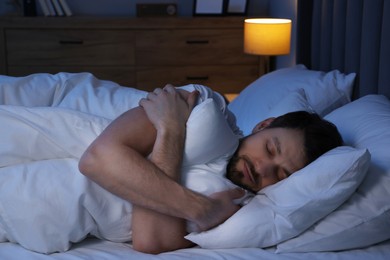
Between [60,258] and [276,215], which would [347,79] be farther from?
[60,258]

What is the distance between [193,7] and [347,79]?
6.78 feet

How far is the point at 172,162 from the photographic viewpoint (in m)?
1.35

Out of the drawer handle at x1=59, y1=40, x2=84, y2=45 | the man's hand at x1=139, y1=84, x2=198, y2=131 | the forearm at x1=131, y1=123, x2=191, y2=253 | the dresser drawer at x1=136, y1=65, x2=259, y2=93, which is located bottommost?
the dresser drawer at x1=136, y1=65, x2=259, y2=93

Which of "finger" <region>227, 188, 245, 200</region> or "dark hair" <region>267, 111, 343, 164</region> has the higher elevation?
"dark hair" <region>267, 111, 343, 164</region>

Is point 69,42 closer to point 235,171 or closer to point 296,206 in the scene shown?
point 235,171

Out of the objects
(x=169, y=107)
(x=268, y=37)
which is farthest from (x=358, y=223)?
(x=268, y=37)

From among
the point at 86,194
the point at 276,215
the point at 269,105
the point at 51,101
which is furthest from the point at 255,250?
the point at 269,105

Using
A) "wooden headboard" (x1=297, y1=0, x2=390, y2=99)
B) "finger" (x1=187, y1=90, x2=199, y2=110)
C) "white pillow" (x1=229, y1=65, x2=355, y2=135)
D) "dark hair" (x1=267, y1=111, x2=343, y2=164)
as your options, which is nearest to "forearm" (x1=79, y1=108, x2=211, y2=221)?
"finger" (x1=187, y1=90, x2=199, y2=110)

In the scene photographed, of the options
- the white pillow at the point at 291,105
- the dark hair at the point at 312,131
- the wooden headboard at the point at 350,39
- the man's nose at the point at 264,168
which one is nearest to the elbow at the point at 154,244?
the man's nose at the point at 264,168

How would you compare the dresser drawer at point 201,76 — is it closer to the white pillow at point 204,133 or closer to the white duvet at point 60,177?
the white duvet at point 60,177

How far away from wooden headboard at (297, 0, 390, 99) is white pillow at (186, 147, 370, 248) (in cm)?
79

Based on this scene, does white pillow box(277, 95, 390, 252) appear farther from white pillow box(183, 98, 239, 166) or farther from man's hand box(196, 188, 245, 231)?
white pillow box(183, 98, 239, 166)

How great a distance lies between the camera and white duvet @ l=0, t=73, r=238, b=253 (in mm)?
1341

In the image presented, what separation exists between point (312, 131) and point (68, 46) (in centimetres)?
273
